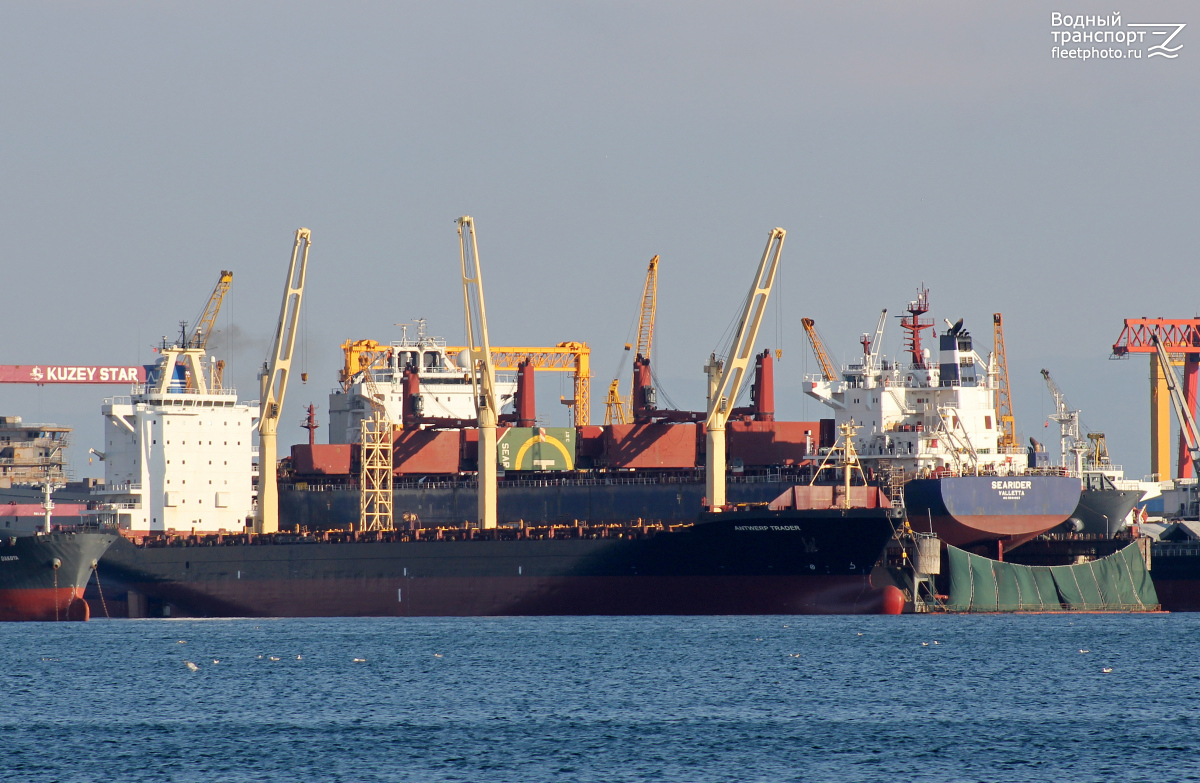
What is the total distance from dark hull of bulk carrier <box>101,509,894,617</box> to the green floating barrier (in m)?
3.58

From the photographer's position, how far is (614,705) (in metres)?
A: 43.8

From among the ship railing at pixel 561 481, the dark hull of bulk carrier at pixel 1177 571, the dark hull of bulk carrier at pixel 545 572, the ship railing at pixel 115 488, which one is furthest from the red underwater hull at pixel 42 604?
the dark hull of bulk carrier at pixel 1177 571

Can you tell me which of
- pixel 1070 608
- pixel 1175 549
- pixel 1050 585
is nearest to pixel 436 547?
pixel 1050 585

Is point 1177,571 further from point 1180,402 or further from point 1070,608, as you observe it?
point 1180,402

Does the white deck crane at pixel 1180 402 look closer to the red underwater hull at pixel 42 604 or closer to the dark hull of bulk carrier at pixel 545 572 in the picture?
the dark hull of bulk carrier at pixel 545 572

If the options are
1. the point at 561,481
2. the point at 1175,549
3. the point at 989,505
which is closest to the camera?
the point at 989,505

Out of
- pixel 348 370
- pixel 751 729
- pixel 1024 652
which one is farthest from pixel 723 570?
pixel 348 370

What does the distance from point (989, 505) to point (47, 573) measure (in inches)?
1411

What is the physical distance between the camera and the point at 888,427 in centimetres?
7606

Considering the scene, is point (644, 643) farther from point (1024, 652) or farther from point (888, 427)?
point (888, 427)

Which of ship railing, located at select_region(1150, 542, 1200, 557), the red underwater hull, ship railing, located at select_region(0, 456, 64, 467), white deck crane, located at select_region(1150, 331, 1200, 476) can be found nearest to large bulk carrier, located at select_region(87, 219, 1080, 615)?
the red underwater hull

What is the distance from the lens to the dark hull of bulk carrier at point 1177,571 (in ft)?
253

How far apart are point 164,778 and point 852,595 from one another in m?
37.5

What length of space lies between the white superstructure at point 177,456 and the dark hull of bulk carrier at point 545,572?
13.9 feet
